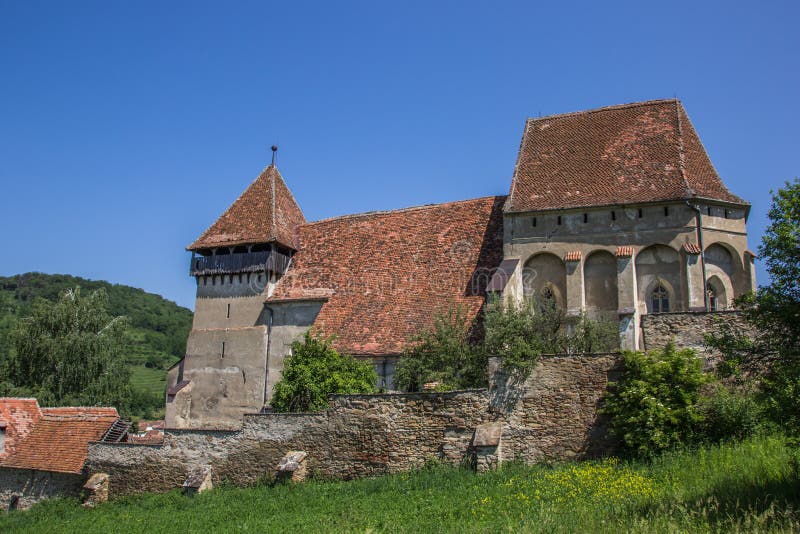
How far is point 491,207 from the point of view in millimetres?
28203

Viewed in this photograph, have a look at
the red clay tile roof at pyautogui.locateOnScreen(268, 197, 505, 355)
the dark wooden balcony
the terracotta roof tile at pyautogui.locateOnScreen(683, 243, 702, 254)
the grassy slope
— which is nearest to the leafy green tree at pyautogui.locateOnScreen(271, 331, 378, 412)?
the red clay tile roof at pyautogui.locateOnScreen(268, 197, 505, 355)

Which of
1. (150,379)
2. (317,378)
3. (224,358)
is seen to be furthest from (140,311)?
(317,378)

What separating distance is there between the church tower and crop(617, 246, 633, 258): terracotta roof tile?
13647mm

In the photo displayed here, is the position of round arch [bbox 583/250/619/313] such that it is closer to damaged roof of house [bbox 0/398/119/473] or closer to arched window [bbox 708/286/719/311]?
arched window [bbox 708/286/719/311]

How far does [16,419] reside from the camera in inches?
997

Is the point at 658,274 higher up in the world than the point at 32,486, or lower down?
higher up

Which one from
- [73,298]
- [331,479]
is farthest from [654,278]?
[73,298]

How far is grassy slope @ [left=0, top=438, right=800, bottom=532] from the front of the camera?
34.0 feet

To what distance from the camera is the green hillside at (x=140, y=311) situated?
7744 cm

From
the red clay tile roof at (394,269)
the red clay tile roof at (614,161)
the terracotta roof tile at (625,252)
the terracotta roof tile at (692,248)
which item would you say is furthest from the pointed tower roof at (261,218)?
the terracotta roof tile at (692,248)

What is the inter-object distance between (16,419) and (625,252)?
2208 centimetres

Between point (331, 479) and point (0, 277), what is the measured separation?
92.2 meters

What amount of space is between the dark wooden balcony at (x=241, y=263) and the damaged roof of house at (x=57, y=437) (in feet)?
23.6

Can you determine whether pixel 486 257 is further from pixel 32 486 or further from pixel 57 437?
pixel 32 486
